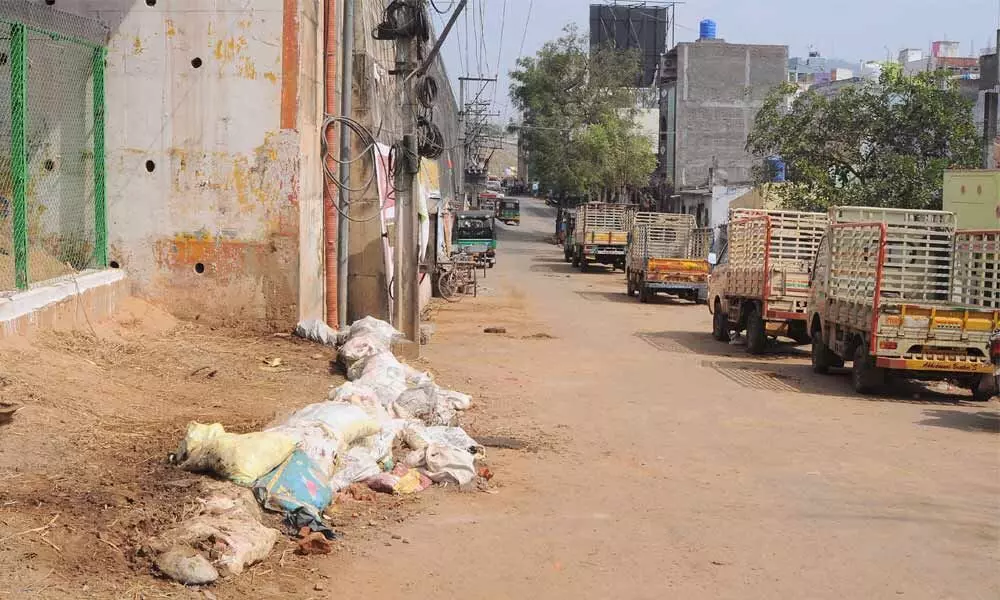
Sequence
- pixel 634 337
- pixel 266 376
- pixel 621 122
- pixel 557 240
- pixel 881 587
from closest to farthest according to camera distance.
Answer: pixel 881 587, pixel 266 376, pixel 634 337, pixel 621 122, pixel 557 240

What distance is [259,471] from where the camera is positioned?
6.90m

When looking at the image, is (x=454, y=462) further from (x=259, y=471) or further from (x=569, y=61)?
(x=569, y=61)

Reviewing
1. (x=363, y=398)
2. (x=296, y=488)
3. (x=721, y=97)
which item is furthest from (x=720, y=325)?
(x=721, y=97)

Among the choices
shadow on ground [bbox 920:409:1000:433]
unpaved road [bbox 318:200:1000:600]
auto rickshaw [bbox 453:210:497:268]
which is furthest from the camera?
auto rickshaw [bbox 453:210:497:268]

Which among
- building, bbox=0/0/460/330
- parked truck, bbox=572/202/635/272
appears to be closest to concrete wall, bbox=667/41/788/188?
parked truck, bbox=572/202/635/272

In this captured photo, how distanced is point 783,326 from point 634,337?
3261 millimetres

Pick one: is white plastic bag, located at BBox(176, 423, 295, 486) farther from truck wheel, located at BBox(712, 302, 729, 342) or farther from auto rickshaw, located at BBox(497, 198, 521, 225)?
auto rickshaw, located at BBox(497, 198, 521, 225)

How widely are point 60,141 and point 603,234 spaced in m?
35.0

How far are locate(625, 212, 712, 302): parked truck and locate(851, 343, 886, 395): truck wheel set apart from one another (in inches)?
635

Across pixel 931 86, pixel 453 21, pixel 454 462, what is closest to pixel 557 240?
pixel 931 86

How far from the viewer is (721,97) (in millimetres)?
65500

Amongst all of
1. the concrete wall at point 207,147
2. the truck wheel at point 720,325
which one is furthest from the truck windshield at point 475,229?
the concrete wall at point 207,147

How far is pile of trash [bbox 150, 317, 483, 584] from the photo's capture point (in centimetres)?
574

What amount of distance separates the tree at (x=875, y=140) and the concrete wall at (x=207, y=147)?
18827 mm
